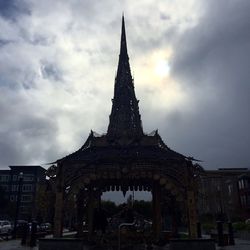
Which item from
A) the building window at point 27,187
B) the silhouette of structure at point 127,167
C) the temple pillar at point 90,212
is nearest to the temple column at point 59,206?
the silhouette of structure at point 127,167

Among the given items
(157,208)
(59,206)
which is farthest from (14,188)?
(59,206)

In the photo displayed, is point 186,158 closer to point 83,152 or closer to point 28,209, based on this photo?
point 83,152

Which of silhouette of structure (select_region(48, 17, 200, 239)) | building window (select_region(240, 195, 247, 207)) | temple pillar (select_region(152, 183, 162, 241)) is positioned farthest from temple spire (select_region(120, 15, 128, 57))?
building window (select_region(240, 195, 247, 207))

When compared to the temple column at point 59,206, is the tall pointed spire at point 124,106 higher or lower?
higher

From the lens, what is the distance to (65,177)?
59.0 feet

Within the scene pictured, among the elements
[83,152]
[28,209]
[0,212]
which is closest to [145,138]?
[83,152]

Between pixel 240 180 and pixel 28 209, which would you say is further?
pixel 28 209

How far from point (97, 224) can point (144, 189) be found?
4228 mm

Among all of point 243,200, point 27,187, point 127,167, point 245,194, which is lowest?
point 127,167

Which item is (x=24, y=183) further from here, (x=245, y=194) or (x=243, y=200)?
(x=245, y=194)

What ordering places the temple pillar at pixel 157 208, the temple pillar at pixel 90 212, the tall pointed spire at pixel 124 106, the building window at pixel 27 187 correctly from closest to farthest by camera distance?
the temple pillar at pixel 157 208, the temple pillar at pixel 90 212, the tall pointed spire at pixel 124 106, the building window at pixel 27 187

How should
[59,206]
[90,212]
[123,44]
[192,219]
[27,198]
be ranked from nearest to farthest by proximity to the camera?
[192,219], [59,206], [90,212], [123,44], [27,198]

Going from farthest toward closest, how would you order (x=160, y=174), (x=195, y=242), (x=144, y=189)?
(x=144, y=189)
(x=160, y=174)
(x=195, y=242)

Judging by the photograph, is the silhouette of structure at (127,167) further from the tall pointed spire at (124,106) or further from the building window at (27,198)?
the building window at (27,198)
